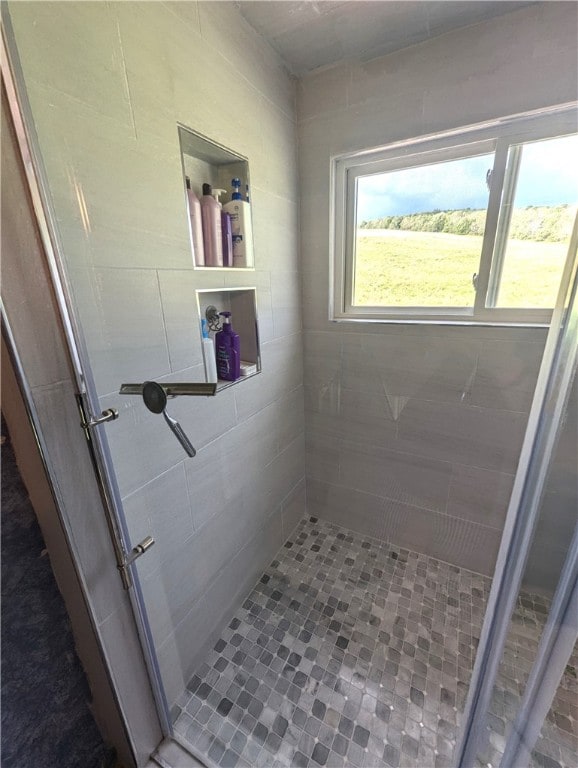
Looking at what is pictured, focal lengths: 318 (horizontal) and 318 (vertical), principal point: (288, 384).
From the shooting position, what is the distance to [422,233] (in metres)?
1.35

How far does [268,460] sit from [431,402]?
0.80 metres

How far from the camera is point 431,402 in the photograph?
145 cm

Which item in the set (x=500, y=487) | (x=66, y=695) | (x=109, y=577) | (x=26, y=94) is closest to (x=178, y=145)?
(x=26, y=94)

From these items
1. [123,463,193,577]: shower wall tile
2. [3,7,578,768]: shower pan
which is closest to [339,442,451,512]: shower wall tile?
[3,7,578,768]: shower pan

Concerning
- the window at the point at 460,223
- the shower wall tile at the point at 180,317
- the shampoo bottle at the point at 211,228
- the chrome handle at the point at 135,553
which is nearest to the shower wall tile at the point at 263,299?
the shampoo bottle at the point at 211,228

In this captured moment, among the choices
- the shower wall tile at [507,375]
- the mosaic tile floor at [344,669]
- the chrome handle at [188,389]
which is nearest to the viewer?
the chrome handle at [188,389]

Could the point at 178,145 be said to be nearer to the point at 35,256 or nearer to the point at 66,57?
the point at 66,57

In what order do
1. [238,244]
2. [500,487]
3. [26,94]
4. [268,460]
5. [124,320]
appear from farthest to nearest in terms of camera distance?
[268,460] < [500,487] < [238,244] < [124,320] < [26,94]

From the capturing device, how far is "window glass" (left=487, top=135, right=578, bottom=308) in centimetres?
110

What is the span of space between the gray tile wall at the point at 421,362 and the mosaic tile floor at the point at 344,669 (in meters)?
0.28

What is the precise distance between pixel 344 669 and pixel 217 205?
5.75 ft

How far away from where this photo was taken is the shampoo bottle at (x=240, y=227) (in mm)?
1127

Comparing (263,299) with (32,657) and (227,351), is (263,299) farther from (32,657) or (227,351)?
(32,657)

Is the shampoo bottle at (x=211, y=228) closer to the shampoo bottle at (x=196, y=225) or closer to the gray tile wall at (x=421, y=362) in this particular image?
the shampoo bottle at (x=196, y=225)
